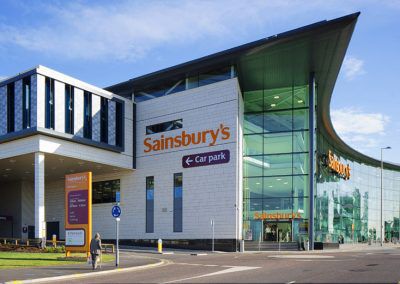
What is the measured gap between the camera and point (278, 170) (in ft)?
129

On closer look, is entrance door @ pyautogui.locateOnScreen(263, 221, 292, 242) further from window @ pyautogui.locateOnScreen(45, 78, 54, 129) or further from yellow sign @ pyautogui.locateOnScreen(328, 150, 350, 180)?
window @ pyautogui.locateOnScreen(45, 78, 54, 129)

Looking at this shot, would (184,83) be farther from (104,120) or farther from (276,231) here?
(276,231)

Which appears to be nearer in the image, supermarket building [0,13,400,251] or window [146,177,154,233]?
supermarket building [0,13,400,251]

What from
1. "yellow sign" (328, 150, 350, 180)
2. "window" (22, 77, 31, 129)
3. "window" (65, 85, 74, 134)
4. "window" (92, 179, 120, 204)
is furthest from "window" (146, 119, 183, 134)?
"yellow sign" (328, 150, 350, 180)

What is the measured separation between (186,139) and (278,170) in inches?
308

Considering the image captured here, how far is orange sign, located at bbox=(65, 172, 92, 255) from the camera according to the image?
988 inches

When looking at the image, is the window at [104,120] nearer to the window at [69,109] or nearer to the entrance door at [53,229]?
the window at [69,109]

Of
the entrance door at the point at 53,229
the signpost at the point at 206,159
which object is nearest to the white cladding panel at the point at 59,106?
the signpost at the point at 206,159

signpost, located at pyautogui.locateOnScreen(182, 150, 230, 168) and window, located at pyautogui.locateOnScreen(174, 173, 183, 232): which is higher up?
signpost, located at pyautogui.locateOnScreen(182, 150, 230, 168)

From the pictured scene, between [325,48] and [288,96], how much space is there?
8.00 m

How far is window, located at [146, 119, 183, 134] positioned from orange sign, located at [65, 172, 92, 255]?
16.3 m

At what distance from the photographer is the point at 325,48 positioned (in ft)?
110

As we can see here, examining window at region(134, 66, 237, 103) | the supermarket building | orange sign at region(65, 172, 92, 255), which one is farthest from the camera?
window at region(134, 66, 237, 103)

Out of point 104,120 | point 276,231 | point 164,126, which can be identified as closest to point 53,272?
point 276,231
